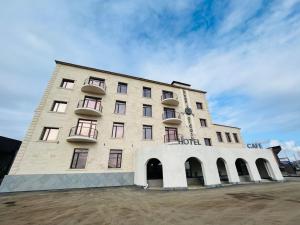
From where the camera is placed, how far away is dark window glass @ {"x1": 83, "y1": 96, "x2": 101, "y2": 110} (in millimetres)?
15608

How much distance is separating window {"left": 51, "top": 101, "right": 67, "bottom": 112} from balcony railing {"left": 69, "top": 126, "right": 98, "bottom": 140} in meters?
2.68

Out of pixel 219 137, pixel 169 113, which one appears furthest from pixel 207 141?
pixel 169 113

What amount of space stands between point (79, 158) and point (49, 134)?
12.4 ft

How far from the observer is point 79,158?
13.1 metres

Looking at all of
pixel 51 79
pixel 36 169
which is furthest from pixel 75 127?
pixel 51 79

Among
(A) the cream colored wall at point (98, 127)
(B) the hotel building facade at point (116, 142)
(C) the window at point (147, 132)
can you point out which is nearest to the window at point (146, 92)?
(B) the hotel building facade at point (116, 142)

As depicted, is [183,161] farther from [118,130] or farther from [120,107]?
[120,107]

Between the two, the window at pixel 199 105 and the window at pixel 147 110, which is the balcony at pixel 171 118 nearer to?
the window at pixel 147 110

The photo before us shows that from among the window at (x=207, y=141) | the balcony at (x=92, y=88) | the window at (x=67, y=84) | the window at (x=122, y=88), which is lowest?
the window at (x=207, y=141)

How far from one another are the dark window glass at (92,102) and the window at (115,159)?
5475 mm

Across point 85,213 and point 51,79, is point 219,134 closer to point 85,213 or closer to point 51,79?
point 85,213

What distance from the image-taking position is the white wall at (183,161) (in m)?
10.7

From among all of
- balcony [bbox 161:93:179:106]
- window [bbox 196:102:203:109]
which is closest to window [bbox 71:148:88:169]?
balcony [bbox 161:93:179:106]

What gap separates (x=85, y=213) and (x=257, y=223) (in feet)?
19.4
